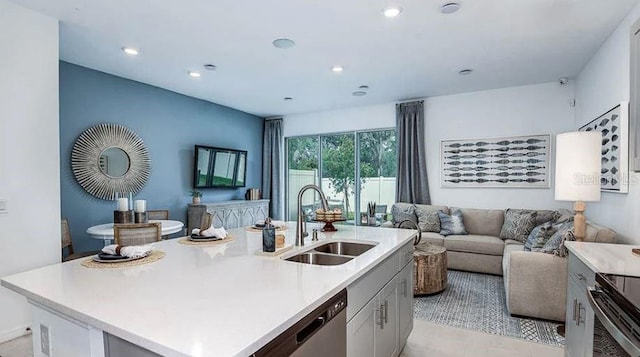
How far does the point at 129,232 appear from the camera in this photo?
288cm

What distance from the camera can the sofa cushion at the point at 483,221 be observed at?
4.91 meters

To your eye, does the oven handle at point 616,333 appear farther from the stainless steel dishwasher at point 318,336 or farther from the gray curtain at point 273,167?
the gray curtain at point 273,167

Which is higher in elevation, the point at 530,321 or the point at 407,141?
the point at 407,141

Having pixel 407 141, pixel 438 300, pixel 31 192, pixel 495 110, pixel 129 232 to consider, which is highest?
pixel 495 110

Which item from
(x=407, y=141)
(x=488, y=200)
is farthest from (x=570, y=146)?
(x=407, y=141)

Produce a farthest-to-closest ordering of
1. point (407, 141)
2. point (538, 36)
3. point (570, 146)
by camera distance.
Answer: point (407, 141) < point (538, 36) < point (570, 146)

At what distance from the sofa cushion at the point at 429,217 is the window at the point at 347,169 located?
889 mm

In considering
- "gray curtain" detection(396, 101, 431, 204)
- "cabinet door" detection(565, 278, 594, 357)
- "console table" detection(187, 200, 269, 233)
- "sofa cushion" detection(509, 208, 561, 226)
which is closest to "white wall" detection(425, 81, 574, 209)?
"gray curtain" detection(396, 101, 431, 204)

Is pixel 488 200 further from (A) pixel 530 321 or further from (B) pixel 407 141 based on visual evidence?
(A) pixel 530 321

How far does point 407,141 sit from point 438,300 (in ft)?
9.61

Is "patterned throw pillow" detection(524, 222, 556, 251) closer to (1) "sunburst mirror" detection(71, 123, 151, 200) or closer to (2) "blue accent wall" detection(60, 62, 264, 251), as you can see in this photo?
(2) "blue accent wall" detection(60, 62, 264, 251)

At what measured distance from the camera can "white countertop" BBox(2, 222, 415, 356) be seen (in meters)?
0.90

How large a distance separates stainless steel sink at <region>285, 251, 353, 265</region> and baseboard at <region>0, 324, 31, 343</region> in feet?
8.42

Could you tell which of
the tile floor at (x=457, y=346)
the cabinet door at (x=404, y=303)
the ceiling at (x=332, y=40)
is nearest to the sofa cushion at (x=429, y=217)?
the ceiling at (x=332, y=40)
